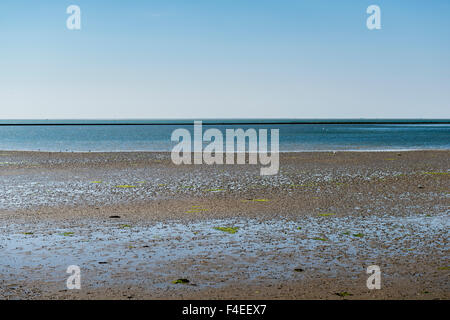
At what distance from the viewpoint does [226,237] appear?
408 inches

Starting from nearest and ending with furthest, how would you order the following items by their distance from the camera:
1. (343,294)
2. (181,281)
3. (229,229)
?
(343,294) < (181,281) < (229,229)

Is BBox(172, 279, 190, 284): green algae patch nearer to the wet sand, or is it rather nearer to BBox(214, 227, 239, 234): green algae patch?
the wet sand

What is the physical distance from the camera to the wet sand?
288 inches

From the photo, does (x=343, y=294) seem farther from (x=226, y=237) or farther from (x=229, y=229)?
(x=229, y=229)

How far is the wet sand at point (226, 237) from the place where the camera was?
24.0 ft

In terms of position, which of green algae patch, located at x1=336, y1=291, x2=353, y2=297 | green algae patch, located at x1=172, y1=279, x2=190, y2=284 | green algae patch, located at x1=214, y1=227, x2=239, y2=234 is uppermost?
green algae patch, located at x1=336, y1=291, x2=353, y2=297

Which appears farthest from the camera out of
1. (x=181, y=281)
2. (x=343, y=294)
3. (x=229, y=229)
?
(x=229, y=229)

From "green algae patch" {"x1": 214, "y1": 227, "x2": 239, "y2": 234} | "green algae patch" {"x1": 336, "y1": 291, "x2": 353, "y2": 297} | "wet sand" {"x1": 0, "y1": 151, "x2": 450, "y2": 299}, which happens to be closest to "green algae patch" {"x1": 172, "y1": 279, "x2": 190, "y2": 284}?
"wet sand" {"x1": 0, "y1": 151, "x2": 450, "y2": 299}

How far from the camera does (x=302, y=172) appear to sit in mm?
22391

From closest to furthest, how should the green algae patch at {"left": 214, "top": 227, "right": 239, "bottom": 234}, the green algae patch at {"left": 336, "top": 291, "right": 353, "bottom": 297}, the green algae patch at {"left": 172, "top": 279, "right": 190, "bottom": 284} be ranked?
1. the green algae patch at {"left": 336, "top": 291, "right": 353, "bottom": 297}
2. the green algae patch at {"left": 172, "top": 279, "right": 190, "bottom": 284}
3. the green algae patch at {"left": 214, "top": 227, "right": 239, "bottom": 234}

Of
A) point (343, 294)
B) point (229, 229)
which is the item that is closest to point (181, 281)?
point (343, 294)

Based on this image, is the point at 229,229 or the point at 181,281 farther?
the point at 229,229

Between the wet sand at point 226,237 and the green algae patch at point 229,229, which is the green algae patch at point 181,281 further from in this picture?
the green algae patch at point 229,229

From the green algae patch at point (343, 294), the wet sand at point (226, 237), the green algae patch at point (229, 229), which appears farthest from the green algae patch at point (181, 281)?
the green algae patch at point (229, 229)
